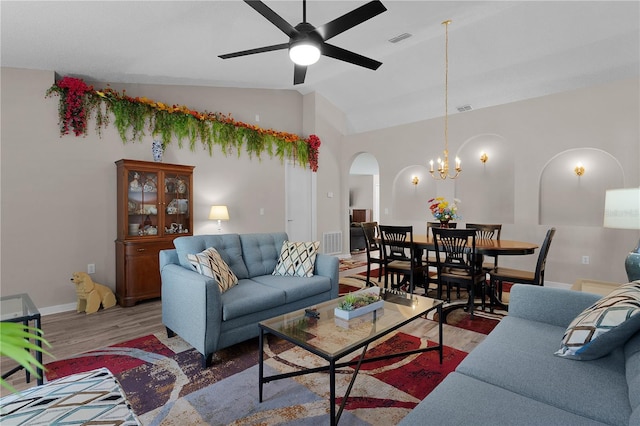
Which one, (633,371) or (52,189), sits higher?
(52,189)

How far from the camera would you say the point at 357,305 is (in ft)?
7.39

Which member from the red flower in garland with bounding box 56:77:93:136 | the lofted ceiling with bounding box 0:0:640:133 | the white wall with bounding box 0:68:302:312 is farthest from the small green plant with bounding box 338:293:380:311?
the red flower in garland with bounding box 56:77:93:136

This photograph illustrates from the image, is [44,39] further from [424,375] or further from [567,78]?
[567,78]

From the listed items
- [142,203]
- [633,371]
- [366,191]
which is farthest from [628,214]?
[366,191]

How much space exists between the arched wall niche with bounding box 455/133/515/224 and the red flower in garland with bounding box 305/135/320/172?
8.82ft

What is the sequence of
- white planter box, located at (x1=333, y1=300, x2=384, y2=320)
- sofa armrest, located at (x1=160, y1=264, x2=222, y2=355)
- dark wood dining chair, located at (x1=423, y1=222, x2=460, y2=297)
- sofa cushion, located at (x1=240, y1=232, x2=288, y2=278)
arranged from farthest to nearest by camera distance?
1. dark wood dining chair, located at (x1=423, y1=222, x2=460, y2=297)
2. sofa cushion, located at (x1=240, y1=232, x2=288, y2=278)
3. sofa armrest, located at (x1=160, y1=264, x2=222, y2=355)
4. white planter box, located at (x1=333, y1=300, x2=384, y2=320)

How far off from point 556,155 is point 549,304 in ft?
12.1

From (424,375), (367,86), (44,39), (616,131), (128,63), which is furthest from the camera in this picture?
(367,86)

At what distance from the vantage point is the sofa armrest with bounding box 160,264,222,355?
7.72 feet

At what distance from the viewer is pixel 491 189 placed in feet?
18.8

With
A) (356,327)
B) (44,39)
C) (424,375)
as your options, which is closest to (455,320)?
(424,375)

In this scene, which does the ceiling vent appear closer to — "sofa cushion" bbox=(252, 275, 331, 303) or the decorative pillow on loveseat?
"sofa cushion" bbox=(252, 275, 331, 303)

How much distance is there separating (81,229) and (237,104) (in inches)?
120

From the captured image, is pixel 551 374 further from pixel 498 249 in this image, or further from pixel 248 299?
pixel 498 249
